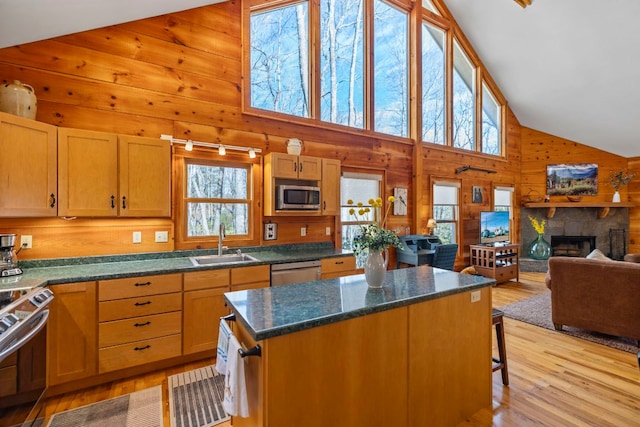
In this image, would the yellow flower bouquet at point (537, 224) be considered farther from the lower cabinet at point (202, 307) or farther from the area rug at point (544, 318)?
the lower cabinet at point (202, 307)

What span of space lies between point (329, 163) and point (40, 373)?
319 centimetres

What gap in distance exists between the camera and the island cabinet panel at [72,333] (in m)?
2.15

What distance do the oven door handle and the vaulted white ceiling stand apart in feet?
7.27

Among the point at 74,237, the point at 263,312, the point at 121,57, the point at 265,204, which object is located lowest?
the point at 263,312

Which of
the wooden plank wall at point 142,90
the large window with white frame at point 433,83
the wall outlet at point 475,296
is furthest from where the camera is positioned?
the large window with white frame at point 433,83

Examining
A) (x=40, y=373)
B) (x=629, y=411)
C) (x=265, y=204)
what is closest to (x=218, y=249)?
(x=265, y=204)

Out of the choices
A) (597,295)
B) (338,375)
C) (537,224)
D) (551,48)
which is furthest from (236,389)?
(537,224)

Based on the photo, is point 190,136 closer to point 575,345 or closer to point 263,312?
point 263,312

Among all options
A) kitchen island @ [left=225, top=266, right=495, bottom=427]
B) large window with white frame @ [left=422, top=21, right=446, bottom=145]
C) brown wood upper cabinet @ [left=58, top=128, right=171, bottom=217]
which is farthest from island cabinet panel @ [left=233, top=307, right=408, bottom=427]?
large window with white frame @ [left=422, top=21, right=446, bottom=145]

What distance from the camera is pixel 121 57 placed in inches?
115

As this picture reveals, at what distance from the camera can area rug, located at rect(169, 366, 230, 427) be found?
6.59 feet

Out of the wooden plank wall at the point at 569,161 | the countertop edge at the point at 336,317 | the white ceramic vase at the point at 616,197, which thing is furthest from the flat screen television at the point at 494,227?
the countertop edge at the point at 336,317

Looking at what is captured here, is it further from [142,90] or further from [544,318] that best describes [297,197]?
[544,318]

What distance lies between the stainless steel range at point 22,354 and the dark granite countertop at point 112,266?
8.3 inches
